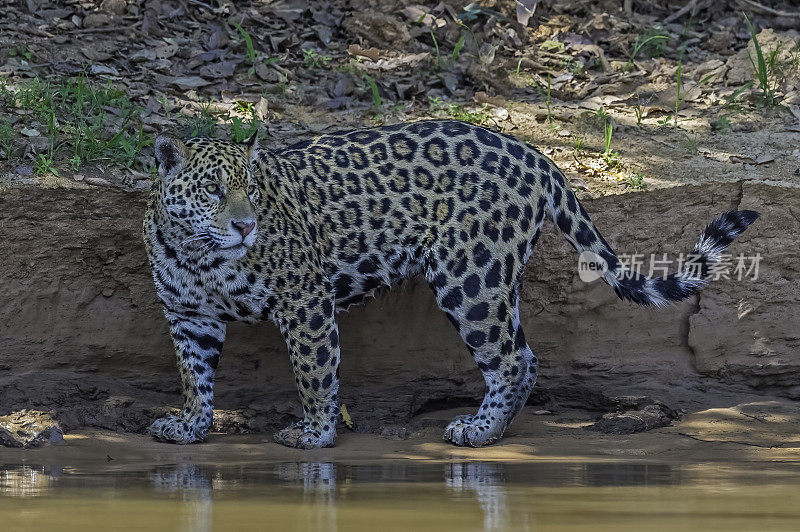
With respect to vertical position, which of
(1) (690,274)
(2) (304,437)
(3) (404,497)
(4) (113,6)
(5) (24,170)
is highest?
(4) (113,6)

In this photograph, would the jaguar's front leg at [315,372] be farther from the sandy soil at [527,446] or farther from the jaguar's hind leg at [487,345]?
the jaguar's hind leg at [487,345]

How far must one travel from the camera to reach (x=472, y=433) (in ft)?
22.5

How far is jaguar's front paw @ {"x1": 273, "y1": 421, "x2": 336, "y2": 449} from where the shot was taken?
263 inches

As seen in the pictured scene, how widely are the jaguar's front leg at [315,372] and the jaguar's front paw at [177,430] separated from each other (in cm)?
49

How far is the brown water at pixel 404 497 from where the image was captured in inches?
167

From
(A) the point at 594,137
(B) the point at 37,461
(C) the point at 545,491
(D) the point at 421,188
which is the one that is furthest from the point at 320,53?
(C) the point at 545,491

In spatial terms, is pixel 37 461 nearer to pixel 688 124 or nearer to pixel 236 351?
pixel 236 351

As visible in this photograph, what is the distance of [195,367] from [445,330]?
1.86 m

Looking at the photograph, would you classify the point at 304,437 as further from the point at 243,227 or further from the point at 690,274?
the point at 690,274

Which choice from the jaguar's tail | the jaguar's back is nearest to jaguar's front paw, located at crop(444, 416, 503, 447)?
the jaguar's back

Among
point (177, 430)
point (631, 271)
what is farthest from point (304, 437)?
point (631, 271)

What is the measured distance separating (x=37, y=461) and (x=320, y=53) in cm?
514

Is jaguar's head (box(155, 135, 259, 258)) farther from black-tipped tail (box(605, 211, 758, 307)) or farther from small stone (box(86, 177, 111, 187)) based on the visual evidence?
black-tipped tail (box(605, 211, 758, 307))

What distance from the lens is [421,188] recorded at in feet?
22.9
